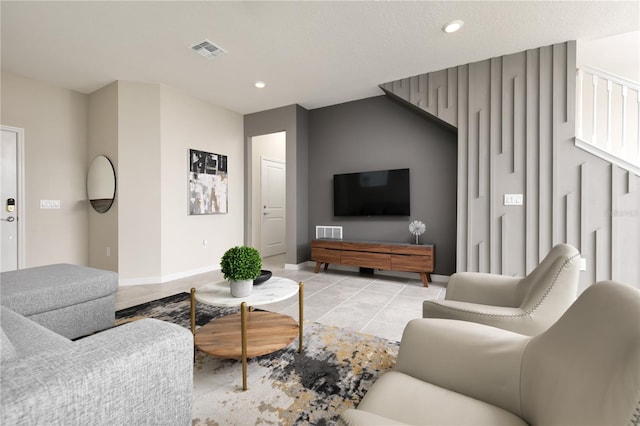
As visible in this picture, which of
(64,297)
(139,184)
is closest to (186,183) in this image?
(139,184)

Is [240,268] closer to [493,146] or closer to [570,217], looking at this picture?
[493,146]

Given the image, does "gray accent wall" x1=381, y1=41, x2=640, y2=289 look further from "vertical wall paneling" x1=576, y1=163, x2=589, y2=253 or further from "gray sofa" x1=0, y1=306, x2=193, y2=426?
"gray sofa" x1=0, y1=306, x2=193, y2=426

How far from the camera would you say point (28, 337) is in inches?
43.6

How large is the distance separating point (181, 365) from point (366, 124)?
4.17 meters

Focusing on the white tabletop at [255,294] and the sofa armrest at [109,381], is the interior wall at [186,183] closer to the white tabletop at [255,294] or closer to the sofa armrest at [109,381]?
the white tabletop at [255,294]

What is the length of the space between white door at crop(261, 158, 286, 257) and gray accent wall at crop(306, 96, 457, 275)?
1402mm

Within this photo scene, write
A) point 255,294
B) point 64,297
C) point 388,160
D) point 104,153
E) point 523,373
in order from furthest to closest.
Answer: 1. point 388,160
2. point 104,153
3. point 64,297
4. point 255,294
5. point 523,373

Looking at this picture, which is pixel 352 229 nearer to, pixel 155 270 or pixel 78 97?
pixel 155 270

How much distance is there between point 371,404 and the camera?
0.85 m

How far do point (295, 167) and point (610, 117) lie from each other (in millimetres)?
3849

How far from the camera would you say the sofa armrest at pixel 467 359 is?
0.90 m

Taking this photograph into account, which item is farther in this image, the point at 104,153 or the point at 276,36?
the point at 104,153

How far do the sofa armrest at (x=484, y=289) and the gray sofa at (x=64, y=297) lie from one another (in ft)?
8.69

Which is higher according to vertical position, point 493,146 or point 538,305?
point 493,146
